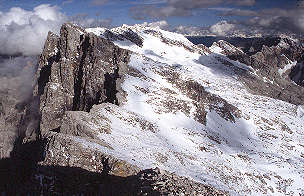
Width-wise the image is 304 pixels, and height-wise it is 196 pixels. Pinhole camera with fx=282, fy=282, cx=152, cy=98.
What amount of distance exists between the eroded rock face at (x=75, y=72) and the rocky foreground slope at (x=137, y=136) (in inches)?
12.0

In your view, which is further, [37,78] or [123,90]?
[37,78]

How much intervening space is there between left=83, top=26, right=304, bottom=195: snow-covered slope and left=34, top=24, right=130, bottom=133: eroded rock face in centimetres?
565

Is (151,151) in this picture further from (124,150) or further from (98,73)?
(98,73)

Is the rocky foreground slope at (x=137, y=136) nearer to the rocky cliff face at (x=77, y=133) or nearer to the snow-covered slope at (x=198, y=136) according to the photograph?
the rocky cliff face at (x=77, y=133)

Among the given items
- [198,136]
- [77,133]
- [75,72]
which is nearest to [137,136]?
[77,133]

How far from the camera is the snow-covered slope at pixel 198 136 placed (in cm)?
3316

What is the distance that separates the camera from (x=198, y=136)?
4869cm

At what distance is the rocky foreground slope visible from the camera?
21.2 metres

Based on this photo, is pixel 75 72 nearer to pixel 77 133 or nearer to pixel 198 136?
pixel 198 136

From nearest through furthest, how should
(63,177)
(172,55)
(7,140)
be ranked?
(63,177) < (7,140) < (172,55)

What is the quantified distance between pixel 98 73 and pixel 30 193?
4880 cm

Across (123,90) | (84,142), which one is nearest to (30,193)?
(84,142)

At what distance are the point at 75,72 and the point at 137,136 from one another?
4424 cm

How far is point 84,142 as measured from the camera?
23.7m
